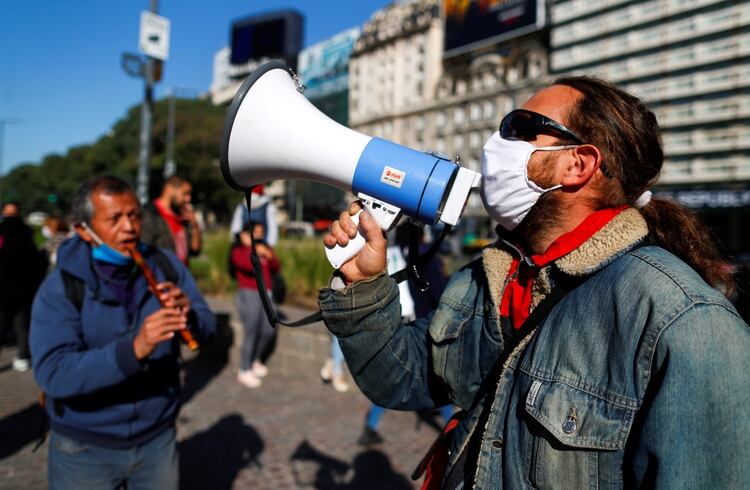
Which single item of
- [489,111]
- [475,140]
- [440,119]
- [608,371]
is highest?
[440,119]

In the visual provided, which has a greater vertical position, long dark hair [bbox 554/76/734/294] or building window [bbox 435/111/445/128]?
building window [bbox 435/111/445/128]

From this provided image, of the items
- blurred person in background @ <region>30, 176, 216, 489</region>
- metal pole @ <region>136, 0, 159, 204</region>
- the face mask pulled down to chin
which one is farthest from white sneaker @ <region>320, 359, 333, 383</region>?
metal pole @ <region>136, 0, 159, 204</region>

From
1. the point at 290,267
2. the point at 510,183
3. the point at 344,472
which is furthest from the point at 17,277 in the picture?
the point at 510,183

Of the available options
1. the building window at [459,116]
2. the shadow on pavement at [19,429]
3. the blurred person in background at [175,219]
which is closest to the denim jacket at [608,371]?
the blurred person in background at [175,219]

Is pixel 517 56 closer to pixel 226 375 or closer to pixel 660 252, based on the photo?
pixel 226 375

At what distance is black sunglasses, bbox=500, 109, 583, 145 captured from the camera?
135 centimetres

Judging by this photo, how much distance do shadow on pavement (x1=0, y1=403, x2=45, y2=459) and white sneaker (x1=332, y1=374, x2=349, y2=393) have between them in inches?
99.3

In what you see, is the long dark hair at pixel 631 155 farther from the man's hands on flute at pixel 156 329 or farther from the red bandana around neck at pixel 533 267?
the man's hands on flute at pixel 156 329

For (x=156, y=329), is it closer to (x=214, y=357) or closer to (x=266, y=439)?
(x=266, y=439)

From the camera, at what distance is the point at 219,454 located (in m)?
3.99

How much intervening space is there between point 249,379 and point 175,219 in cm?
185

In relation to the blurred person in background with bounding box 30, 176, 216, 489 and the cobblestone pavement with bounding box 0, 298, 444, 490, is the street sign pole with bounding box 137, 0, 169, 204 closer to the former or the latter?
the cobblestone pavement with bounding box 0, 298, 444, 490

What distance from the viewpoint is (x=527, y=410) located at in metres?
1.15

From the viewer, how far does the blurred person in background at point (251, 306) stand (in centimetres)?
559
